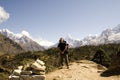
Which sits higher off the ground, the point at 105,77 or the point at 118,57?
the point at 118,57

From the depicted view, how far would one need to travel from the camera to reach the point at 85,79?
65.3ft

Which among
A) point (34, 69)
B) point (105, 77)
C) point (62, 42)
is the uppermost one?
point (62, 42)

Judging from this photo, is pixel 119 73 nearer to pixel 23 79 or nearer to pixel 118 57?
pixel 118 57

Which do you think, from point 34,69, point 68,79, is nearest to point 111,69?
point 68,79

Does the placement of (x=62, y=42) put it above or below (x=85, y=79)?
above

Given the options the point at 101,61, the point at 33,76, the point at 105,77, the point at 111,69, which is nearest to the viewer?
the point at 33,76

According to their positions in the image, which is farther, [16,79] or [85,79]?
[85,79]

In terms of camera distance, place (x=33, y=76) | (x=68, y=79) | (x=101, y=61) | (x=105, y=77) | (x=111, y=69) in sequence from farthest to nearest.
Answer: (x=101, y=61), (x=111, y=69), (x=105, y=77), (x=68, y=79), (x=33, y=76)

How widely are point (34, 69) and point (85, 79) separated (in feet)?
15.9

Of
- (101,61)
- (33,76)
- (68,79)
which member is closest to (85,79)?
(68,79)

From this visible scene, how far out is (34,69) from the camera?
1750 cm

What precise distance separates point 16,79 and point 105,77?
8.16 metres

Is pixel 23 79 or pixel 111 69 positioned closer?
pixel 23 79

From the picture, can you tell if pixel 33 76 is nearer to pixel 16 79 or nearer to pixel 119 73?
pixel 16 79
